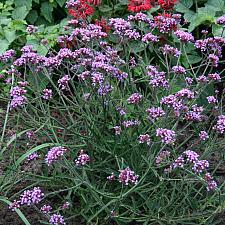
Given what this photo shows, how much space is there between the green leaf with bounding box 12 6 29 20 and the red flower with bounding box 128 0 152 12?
42.8 inches

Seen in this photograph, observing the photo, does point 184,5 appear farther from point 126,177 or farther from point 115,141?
point 126,177

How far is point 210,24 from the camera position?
4.18m

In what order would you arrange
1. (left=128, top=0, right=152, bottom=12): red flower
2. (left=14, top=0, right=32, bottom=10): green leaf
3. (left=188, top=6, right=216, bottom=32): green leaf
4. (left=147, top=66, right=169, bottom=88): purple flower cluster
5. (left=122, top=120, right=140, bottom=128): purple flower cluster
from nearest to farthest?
(left=147, top=66, right=169, bottom=88): purple flower cluster, (left=122, top=120, right=140, bottom=128): purple flower cluster, (left=128, top=0, right=152, bottom=12): red flower, (left=188, top=6, right=216, bottom=32): green leaf, (left=14, top=0, right=32, bottom=10): green leaf

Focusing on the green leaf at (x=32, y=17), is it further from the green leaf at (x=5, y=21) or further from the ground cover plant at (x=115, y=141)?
the ground cover plant at (x=115, y=141)

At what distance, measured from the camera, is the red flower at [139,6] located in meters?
3.51

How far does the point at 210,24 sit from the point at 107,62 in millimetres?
1607

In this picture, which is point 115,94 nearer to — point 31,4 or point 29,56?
point 29,56

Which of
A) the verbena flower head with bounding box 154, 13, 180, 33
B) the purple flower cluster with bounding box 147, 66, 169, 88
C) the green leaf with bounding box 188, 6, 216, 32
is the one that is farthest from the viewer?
the green leaf with bounding box 188, 6, 216, 32

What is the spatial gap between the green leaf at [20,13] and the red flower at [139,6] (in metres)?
1.09

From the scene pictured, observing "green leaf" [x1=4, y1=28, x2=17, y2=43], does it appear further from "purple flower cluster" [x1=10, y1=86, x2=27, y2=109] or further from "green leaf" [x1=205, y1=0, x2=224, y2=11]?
"purple flower cluster" [x1=10, y1=86, x2=27, y2=109]

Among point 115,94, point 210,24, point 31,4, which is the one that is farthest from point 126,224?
point 31,4

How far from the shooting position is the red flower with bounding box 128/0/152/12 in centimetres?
351

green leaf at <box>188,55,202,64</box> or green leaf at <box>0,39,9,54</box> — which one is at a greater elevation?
green leaf at <box>0,39,9,54</box>

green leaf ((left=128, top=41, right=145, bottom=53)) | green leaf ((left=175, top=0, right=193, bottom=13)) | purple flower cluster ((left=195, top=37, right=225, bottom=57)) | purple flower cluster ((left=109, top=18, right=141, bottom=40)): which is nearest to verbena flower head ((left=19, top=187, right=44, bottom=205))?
purple flower cluster ((left=109, top=18, right=141, bottom=40))
